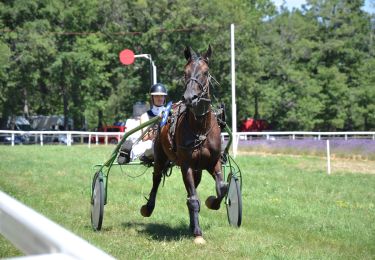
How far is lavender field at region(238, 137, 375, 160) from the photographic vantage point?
25289 millimetres

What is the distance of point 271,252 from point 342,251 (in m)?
0.89

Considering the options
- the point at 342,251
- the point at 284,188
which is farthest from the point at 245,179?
the point at 342,251

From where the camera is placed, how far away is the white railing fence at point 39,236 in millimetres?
2469

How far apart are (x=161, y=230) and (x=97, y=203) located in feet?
Result: 3.27

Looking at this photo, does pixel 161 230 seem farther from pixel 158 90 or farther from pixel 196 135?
pixel 158 90

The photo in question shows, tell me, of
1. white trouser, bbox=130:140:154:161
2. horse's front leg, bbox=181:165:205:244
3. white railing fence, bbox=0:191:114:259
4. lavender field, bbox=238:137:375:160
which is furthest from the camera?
lavender field, bbox=238:137:375:160

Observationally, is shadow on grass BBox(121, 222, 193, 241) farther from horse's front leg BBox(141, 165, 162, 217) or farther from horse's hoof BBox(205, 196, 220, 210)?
horse's hoof BBox(205, 196, 220, 210)

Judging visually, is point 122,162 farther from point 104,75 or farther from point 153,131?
point 104,75

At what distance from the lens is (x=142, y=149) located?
9.25 metres

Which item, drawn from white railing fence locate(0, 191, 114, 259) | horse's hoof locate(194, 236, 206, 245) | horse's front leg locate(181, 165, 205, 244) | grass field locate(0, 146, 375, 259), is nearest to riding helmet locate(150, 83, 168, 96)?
horse's front leg locate(181, 165, 205, 244)

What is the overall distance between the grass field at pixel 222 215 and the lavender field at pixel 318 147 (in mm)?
7857

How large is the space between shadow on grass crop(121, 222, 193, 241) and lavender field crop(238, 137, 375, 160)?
1752cm

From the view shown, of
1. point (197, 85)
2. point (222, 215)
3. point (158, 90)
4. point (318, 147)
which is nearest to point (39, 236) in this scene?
point (197, 85)

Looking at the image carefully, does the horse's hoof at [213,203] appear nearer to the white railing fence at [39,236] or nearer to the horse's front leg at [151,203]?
the horse's front leg at [151,203]
